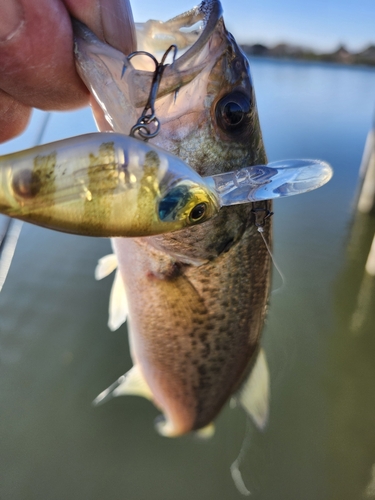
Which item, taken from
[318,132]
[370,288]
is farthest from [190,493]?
[318,132]

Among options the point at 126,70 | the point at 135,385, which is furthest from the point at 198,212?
the point at 135,385

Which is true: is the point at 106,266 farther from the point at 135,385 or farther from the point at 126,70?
the point at 126,70

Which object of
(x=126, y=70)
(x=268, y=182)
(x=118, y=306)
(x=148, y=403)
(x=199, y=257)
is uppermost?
(x=126, y=70)

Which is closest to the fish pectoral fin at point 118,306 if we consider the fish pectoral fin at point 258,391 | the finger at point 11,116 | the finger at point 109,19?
the fish pectoral fin at point 258,391

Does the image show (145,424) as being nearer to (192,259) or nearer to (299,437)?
(299,437)

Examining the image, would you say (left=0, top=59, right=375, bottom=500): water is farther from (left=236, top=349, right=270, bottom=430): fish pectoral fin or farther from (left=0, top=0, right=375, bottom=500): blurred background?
(left=236, top=349, right=270, bottom=430): fish pectoral fin
